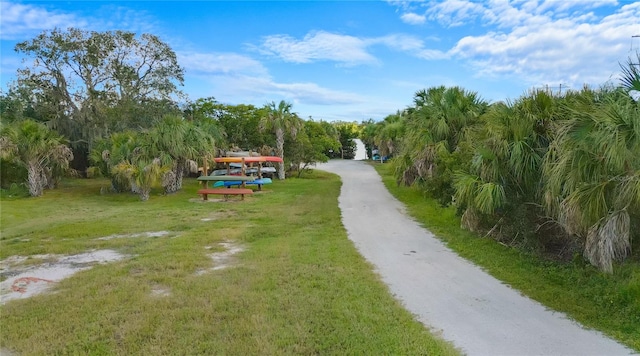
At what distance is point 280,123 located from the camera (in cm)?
2469

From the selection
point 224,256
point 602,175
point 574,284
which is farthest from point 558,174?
point 224,256

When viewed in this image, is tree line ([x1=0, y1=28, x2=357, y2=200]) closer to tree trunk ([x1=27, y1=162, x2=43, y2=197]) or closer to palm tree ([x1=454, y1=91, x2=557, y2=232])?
tree trunk ([x1=27, y1=162, x2=43, y2=197])

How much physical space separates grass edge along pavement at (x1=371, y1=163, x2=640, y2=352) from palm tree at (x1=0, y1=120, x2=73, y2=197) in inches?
626

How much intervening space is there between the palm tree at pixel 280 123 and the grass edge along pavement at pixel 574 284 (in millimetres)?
17341

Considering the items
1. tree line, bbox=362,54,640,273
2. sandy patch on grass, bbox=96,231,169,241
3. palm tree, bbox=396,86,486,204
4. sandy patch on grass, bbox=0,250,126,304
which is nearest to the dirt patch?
sandy patch on grass, bbox=0,250,126,304

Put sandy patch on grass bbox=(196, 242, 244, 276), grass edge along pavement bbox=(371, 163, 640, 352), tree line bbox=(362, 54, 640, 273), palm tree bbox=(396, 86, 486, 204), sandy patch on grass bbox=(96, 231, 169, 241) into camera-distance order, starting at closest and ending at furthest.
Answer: grass edge along pavement bbox=(371, 163, 640, 352) → tree line bbox=(362, 54, 640, 273) → sandy patch on grass bbox=(196, 242, 244, 276) → sandy patch on grass bbox=(96, 231, 169, 241) → palm tree bbox=(396, 86, 486, 204)

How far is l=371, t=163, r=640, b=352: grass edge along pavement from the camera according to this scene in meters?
4.54

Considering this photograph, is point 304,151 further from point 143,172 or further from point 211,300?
point 211,300

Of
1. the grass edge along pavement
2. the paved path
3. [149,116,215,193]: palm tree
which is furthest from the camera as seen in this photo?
[149,116,215,193]: palm tree

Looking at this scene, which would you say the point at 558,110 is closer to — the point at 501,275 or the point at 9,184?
the point at 501,275

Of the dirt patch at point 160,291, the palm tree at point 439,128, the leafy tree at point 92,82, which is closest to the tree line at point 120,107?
the leafy tree at point 92,82

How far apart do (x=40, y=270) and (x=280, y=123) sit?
61.1ft

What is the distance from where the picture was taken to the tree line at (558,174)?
5184 millimetres

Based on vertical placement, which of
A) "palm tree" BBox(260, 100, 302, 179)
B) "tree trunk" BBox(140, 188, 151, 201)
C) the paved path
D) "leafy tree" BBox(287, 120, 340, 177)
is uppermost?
"palm tree" BBox(260, 100, 302, 179)
